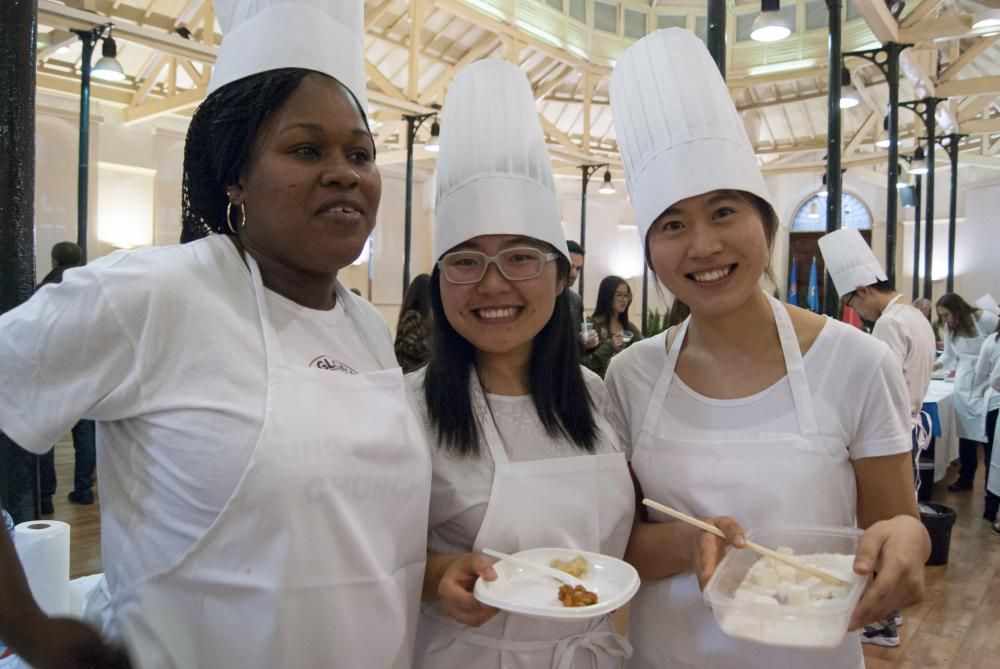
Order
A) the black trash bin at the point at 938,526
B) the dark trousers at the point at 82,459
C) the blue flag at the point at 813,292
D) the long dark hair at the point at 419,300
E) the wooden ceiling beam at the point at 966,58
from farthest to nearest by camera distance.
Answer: the blue flag at the point at 813,292, the wooden ceiling beam at the point at 966,58, the dark trousers at the point at 82,459, the black trash bin at the point at 938,526, the long dark hair at the point at 419,300

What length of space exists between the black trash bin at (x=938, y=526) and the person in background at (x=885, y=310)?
0.30 m

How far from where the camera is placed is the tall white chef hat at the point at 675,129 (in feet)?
4.44

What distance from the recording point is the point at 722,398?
1.35 m

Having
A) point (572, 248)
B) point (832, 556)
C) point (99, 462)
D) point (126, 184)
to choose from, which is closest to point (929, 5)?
point (572, 248)

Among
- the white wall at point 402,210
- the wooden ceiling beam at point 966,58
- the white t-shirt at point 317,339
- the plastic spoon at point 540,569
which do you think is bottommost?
the plastic spoon at point 540,569

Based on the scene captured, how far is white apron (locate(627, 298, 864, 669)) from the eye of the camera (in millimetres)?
1267

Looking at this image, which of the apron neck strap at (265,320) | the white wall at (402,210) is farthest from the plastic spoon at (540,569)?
the white wall at (402,210)

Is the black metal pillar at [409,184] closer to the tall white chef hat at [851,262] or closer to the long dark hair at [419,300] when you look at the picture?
the long dark hair at [419,300]

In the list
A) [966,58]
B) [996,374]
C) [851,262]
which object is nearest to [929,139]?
[966,58]

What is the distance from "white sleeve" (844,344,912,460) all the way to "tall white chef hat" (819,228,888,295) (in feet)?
12.9

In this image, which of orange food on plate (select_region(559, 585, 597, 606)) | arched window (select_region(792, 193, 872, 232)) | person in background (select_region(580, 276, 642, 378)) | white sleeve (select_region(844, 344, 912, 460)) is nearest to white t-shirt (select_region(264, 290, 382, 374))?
orange food on plate (select_region(559, 585, 597, 606))

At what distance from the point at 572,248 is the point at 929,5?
17.8 ft

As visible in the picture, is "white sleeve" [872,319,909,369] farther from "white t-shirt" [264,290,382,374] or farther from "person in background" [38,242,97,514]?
"person in background" [38,242,97,514]

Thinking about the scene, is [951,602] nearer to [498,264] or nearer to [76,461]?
[498,264]
